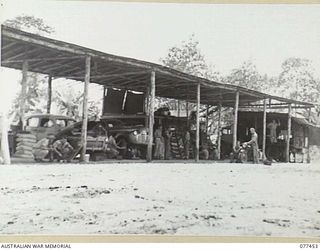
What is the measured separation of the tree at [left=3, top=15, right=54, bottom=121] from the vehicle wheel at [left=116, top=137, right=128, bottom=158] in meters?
0.71

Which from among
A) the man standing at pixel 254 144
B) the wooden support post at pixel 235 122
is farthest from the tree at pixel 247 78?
the man standing at pixel 254 144

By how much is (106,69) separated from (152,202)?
926 millimetres

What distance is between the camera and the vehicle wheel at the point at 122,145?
131 inches

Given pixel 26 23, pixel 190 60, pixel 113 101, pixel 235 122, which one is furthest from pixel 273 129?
pixel 26 23

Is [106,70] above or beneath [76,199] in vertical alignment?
above

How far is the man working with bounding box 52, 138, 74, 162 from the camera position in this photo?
2898 millimetres

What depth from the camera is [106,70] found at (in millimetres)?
3148

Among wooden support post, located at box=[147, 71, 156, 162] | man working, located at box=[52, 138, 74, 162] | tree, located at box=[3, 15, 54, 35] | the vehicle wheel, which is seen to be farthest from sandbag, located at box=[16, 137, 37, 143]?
wooden support post, located at box=[147, 71, 156, 162]

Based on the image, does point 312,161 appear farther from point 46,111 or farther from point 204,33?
point 46,111

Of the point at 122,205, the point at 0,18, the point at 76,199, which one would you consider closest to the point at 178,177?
the point at 122,205

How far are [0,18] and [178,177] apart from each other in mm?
1223

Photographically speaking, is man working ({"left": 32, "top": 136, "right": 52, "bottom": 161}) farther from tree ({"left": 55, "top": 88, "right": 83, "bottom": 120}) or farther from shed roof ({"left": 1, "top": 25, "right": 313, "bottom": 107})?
shed roof ({"left": 1, "top": 25, "right": 313, "bottom": 107})

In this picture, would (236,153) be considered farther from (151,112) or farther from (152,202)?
(152,202)

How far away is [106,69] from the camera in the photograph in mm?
3150
